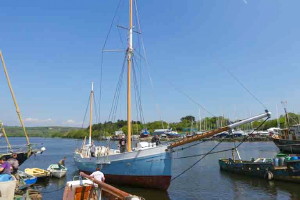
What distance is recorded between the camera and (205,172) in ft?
108

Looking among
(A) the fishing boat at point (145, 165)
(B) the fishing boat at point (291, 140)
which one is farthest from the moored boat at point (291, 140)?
(A) the fishing boat at point (145, 165)

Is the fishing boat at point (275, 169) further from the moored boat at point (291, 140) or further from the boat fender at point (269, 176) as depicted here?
the moored boat at point (291, 140)

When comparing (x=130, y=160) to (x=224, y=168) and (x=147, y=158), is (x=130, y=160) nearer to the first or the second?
(x=147, y=158)

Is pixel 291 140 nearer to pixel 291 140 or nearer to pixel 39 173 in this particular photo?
pixel 291 140

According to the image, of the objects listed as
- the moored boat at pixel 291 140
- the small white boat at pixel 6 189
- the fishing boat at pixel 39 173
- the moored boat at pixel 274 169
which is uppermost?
the moored boat at pixel 291 140

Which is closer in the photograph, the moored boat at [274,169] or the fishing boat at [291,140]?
the moored boat at [274,169]

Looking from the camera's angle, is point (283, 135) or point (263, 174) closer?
point (263, 174)

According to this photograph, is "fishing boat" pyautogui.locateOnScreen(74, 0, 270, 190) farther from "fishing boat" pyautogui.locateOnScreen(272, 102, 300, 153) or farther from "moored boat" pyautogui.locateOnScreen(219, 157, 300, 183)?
"fishing boat" pyautogui.locateOnScreen(272, 102, 300, 153)

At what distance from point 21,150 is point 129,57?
13.9 metres

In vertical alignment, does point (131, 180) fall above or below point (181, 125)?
below

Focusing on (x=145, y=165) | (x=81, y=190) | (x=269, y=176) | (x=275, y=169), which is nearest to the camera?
(x=81, y=190)

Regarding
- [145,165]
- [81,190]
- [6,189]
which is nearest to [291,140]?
[145,165]

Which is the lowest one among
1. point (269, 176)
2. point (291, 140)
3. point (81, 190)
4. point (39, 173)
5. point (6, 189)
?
point (39, 173)

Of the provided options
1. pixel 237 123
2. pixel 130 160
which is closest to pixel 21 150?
pixel 130 160
